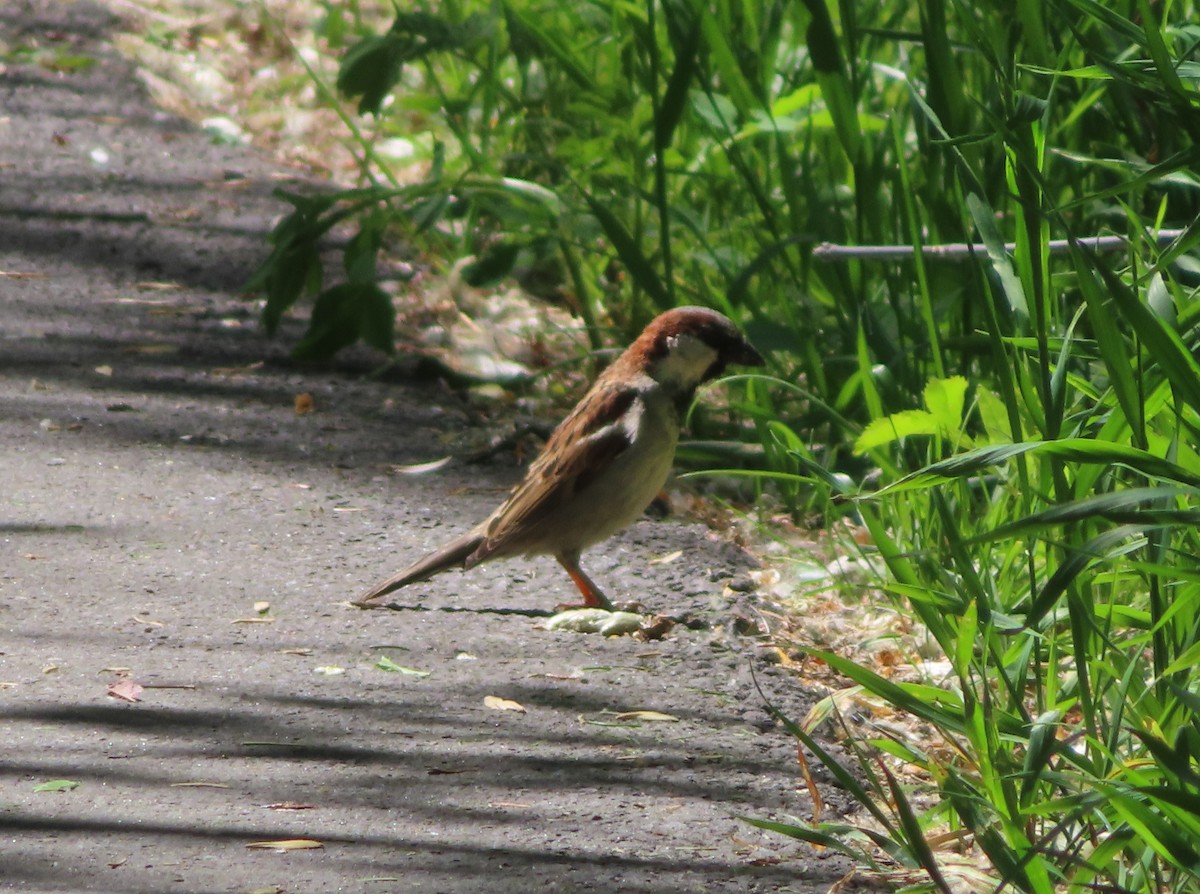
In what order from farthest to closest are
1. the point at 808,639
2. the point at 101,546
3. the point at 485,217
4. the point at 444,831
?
the point at 485,217 → the point at 101,546 → the point at 808,639 → the point at 444,831

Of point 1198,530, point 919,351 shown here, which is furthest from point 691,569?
point 1198,530

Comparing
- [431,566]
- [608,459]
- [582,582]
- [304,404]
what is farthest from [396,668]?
[304,404]

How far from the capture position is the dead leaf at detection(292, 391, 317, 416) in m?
5.29

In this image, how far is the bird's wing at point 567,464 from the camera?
4.21m

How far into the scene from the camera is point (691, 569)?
430 centimetres

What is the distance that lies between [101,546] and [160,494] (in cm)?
44

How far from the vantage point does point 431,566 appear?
4.09m

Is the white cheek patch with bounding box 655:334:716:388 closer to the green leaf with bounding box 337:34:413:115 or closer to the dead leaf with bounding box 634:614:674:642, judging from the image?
the dead leaf with bounding box 634:614:674:642

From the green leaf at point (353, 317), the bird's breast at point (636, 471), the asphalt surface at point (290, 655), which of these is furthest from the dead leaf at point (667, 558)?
the green leaf at point (353, 317)

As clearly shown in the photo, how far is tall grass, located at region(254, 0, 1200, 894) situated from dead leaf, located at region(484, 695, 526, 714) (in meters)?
0.60

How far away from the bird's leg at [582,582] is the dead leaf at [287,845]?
4.93 ft

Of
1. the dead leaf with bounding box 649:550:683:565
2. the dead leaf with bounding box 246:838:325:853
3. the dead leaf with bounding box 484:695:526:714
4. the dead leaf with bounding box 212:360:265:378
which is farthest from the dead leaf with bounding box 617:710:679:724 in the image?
the dead leaf with bounding box 212:360:265:378

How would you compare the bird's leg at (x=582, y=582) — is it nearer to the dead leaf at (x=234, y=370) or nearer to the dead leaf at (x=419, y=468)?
the dead leaf at (x=419, y=468)

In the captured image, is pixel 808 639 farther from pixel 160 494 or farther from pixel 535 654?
pixel 160 494
